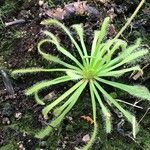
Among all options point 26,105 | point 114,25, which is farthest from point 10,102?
point 114,25

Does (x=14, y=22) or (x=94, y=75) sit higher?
(x=14, y=22)

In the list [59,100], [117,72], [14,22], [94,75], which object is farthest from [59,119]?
[14,22]

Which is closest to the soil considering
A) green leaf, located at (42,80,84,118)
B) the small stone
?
the small stone

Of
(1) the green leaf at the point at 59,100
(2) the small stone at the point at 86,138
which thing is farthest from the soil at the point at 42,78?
(1) the green leaf at the point at 59,100

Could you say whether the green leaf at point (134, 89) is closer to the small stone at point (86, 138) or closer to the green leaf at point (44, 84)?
the green leaf at point (44, 84)

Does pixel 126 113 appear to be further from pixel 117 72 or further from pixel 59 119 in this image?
pixel 59 119
